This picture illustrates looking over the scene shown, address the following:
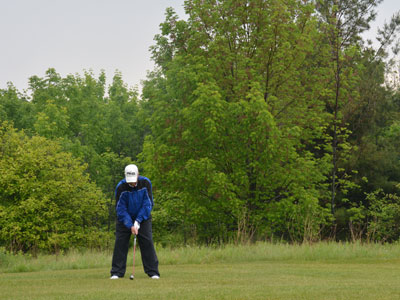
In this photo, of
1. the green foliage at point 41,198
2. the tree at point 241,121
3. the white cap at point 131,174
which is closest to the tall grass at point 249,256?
the white cap at point 131,174

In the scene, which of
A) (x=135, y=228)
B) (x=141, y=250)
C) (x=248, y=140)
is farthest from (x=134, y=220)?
(x=248, y=140)

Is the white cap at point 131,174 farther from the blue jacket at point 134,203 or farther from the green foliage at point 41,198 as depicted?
the green foliage at point 41,198

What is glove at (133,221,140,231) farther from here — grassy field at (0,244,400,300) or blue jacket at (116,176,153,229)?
grassy field at (0,244,400,300)

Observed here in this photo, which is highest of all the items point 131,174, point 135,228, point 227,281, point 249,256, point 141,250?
point 131,174

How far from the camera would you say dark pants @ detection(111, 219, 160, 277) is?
9.88 metres

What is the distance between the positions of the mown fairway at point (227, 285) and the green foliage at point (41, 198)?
22654 mm

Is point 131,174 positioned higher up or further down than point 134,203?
higher up

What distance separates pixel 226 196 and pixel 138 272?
455 inches

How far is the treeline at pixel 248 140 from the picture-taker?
22859 mm

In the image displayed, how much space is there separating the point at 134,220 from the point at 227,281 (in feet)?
6.73

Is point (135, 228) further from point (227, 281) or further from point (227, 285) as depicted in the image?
point (227, 285)

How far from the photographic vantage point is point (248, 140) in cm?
2316

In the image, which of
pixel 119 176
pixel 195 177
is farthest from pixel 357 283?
pixel 119 176

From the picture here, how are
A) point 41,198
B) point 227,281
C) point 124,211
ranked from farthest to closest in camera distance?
point 41,198
point 124,211
point 227,281
